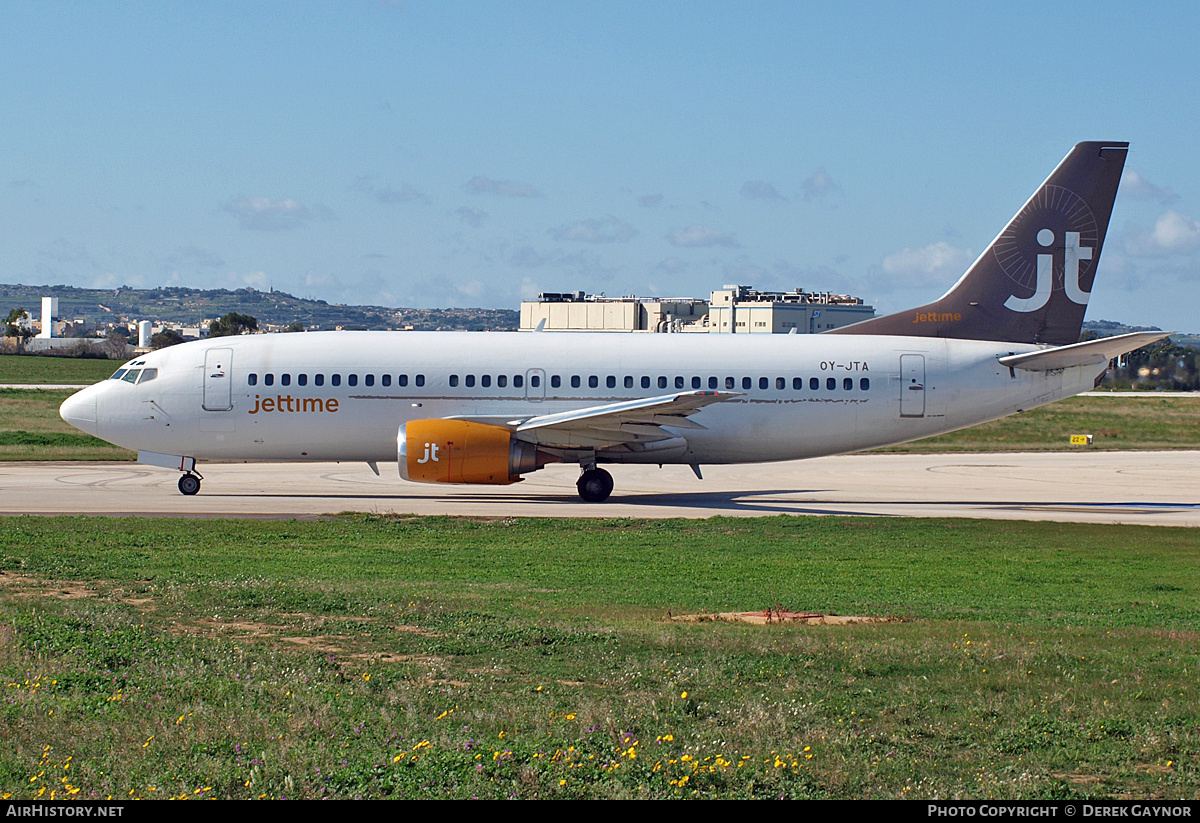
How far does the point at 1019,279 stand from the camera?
3209 cm

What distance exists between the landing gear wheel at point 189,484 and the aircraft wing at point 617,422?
8.47m

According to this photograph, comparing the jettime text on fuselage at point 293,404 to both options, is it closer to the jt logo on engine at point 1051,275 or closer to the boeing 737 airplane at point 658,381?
the boeing 737 airplane at point 658,381

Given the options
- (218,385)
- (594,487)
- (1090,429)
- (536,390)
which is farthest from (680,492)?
(1090,429)

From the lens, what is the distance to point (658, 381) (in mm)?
31453

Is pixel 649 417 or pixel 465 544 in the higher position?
pixel 649 417

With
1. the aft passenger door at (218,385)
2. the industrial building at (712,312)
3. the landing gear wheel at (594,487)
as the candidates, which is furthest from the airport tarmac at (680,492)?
the industrial building at (712,312)

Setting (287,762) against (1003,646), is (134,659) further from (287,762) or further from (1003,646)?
(1003,646)

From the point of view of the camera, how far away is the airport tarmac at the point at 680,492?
2909 centimetres

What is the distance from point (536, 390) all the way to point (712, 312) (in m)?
99.4

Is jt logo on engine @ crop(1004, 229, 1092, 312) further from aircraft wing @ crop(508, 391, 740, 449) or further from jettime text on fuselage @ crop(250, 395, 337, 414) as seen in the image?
jettime text on fuselage @ crop(250, 395, 337, 414)

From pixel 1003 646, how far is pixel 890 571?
21.6 feet

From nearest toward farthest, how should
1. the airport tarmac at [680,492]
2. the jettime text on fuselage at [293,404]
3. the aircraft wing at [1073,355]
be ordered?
the airport tarmac at [680,492], the aircraft wing at [1073,355], the jettime text on fuselage at [293,404]
